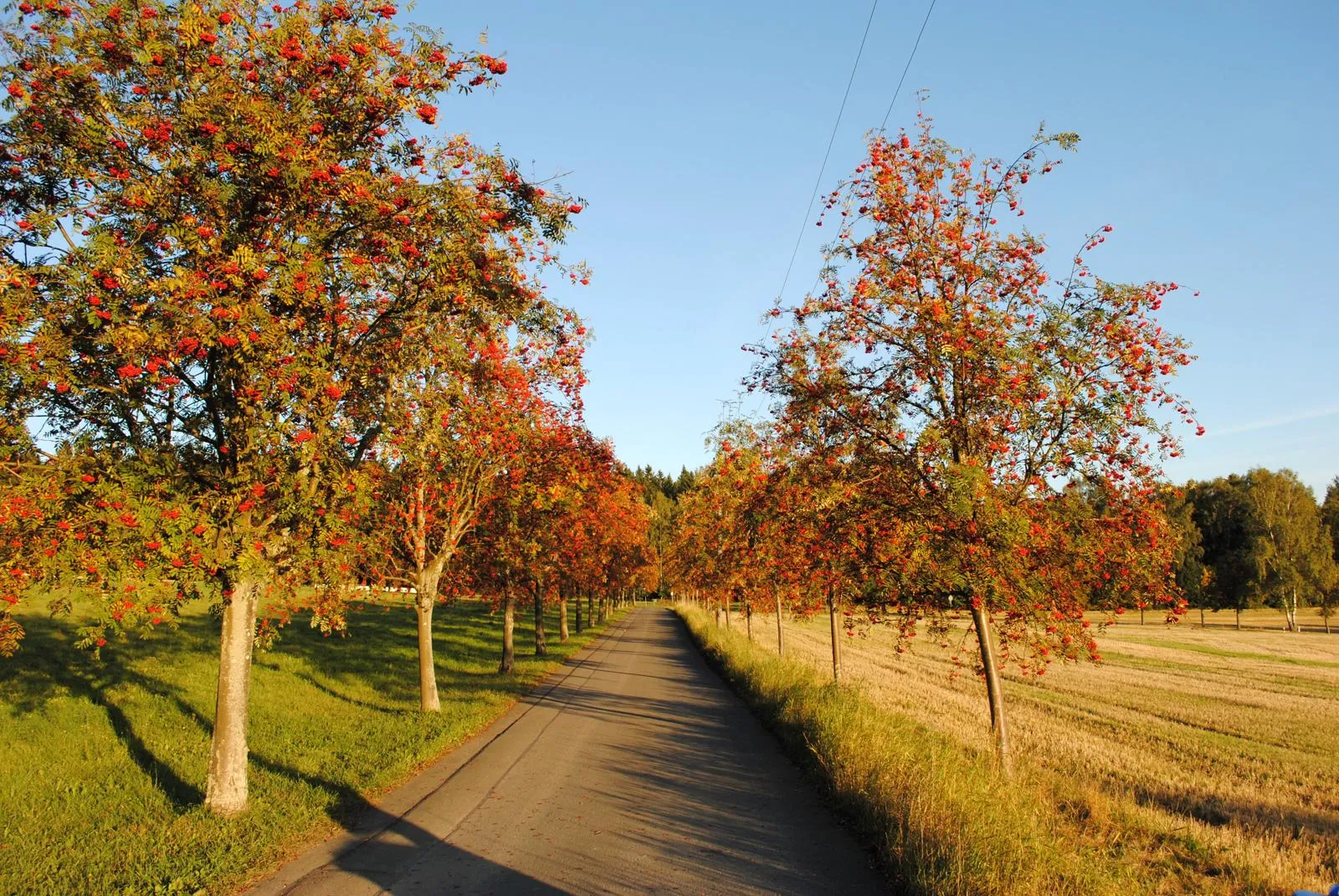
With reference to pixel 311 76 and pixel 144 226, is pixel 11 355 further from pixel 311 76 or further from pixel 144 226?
pixel 311 76

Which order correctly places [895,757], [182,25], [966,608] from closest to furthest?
[182,25], [895,757], [966,608]

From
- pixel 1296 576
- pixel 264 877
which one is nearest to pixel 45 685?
pixel 264 877

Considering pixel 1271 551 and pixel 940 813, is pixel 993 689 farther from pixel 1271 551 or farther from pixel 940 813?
pixel 1271 551

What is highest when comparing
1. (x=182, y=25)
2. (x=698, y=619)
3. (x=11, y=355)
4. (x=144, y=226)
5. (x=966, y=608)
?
(x=182, y=25)

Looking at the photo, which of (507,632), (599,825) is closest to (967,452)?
(599,825)

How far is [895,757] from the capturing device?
8.44 m

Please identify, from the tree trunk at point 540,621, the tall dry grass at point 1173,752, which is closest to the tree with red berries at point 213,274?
the tall dry grass at point 1173,752

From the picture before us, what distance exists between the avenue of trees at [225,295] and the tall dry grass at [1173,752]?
842 cm

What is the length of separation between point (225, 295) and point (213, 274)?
0.29 metres

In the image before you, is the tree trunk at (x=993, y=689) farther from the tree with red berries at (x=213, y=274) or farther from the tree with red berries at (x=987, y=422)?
the tree with red berries at (x=213, y=274)

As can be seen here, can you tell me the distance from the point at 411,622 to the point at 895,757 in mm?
36641

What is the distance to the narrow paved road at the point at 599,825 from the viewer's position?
636 cm

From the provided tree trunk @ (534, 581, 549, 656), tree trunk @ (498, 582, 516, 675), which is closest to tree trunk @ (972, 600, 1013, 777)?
tree trunk @ (498, 582, 516, 675)

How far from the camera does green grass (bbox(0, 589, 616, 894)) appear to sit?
6910 mm
